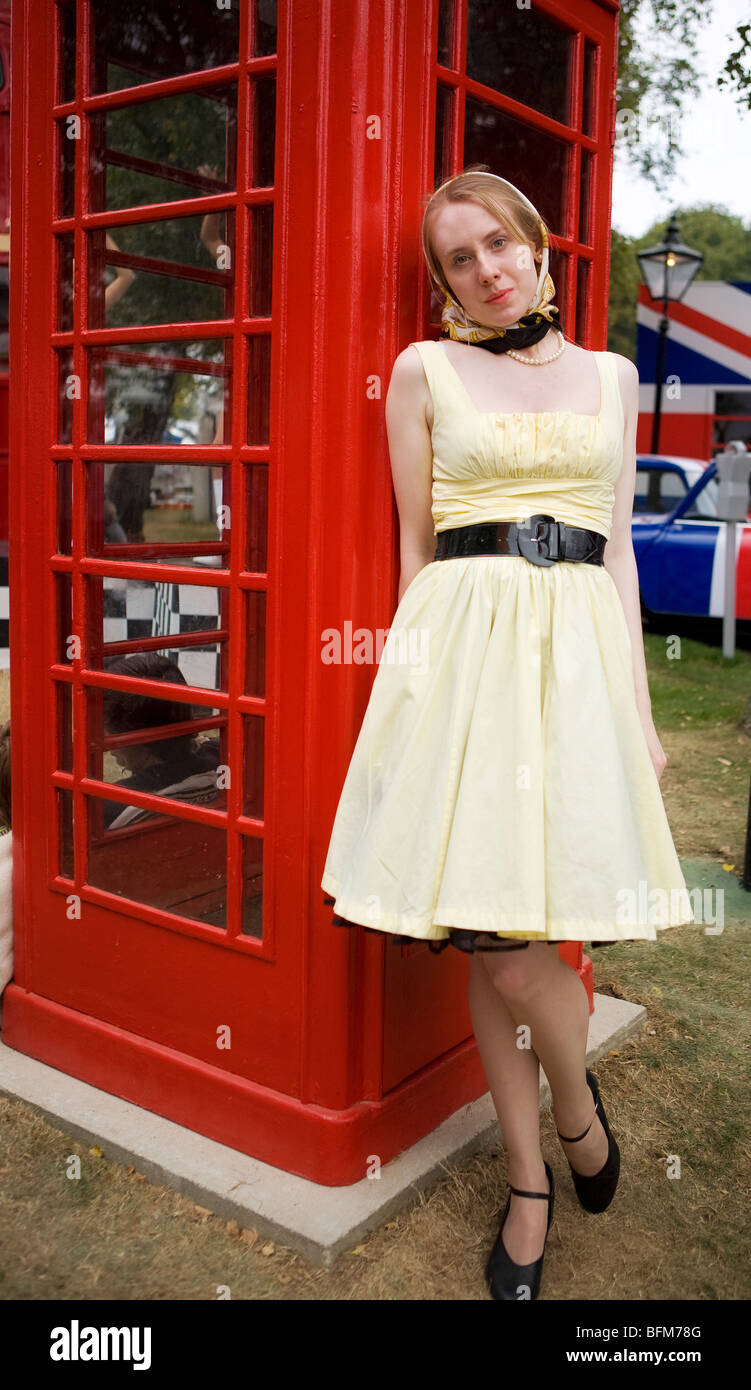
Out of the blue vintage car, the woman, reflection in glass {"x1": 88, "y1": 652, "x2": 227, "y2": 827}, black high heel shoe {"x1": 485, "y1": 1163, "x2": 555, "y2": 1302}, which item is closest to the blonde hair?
the woman

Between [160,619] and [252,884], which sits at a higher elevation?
[160,619]

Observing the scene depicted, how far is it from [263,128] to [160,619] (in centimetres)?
111

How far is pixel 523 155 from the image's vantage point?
2.54 meters

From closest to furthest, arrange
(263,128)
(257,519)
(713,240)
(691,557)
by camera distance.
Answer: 1. (263,128)
2. (257,519)
3. (691,557)
4. (713,240)

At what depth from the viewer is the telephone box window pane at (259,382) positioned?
2248 millimetres

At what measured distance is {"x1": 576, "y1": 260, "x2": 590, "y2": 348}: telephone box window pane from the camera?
2.73m

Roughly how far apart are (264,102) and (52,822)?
1669 millimetres

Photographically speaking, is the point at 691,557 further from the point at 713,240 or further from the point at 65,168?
the point at 713,240

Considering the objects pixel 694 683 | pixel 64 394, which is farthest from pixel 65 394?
pixel 694 683

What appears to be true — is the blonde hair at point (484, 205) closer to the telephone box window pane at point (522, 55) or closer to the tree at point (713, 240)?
the telephone box window pane at point (522, 55)

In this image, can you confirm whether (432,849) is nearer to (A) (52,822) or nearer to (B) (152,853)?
(B) (152,853)

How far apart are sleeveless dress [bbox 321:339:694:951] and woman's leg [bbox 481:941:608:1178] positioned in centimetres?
9

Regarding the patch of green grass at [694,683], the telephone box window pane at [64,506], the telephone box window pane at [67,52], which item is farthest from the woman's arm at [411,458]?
the patch of green grass at [694,683]

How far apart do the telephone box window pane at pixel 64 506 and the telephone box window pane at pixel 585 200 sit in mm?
1348
